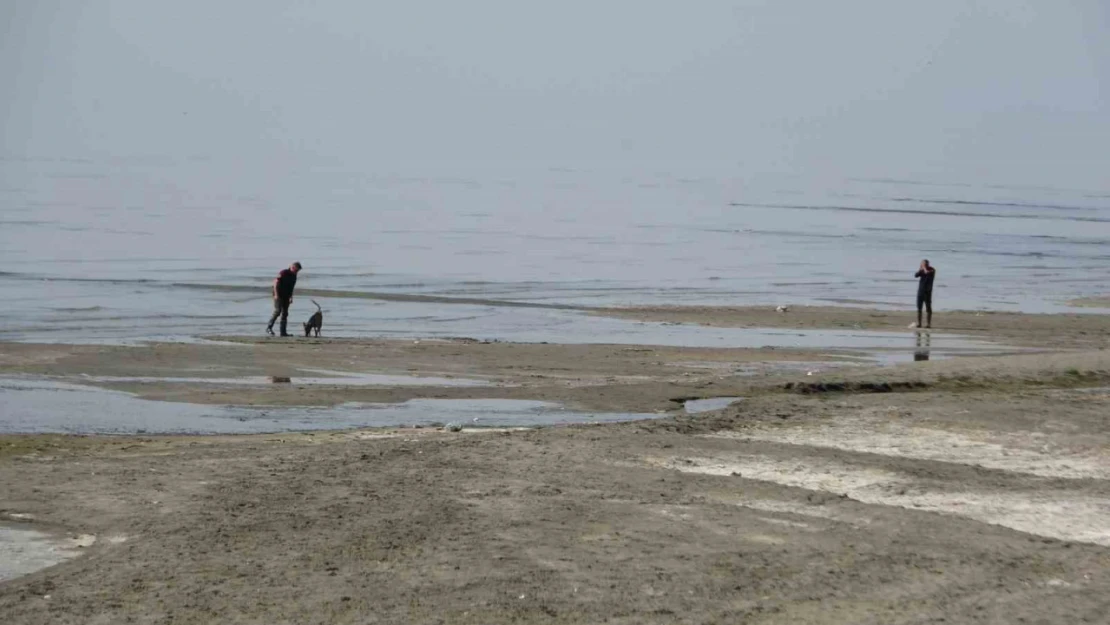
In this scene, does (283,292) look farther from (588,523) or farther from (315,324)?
(588,523)

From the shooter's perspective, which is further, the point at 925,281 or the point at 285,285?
the point at 925,281

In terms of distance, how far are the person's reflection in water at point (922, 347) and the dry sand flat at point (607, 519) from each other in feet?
27.5

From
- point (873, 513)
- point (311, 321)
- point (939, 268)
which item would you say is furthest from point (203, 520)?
point (939, 268)

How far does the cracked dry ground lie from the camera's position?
31.9 ft

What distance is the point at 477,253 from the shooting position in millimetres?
61250

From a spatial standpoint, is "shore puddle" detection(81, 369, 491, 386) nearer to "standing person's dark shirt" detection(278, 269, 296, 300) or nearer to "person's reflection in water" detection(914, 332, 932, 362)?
"standing person's dark shirt" detection(278, 269, 296, 300)

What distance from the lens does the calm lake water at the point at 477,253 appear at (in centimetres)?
3719

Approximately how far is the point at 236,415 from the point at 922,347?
15.8 meters

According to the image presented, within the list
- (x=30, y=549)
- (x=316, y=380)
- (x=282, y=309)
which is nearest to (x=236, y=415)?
(x=316, y=380)

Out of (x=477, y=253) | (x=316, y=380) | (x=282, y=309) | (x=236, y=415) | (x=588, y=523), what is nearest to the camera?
(x=588, y=523)

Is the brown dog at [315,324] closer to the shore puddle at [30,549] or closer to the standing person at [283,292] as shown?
the standing person at [283,292]

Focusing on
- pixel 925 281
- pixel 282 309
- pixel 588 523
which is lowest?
pixel 588 523

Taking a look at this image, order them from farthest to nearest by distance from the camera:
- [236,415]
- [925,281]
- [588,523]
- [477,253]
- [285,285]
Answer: [477,253] → [925,281] → [285,285] → [236,415] → [588,523]

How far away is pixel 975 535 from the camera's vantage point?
11820 mm
